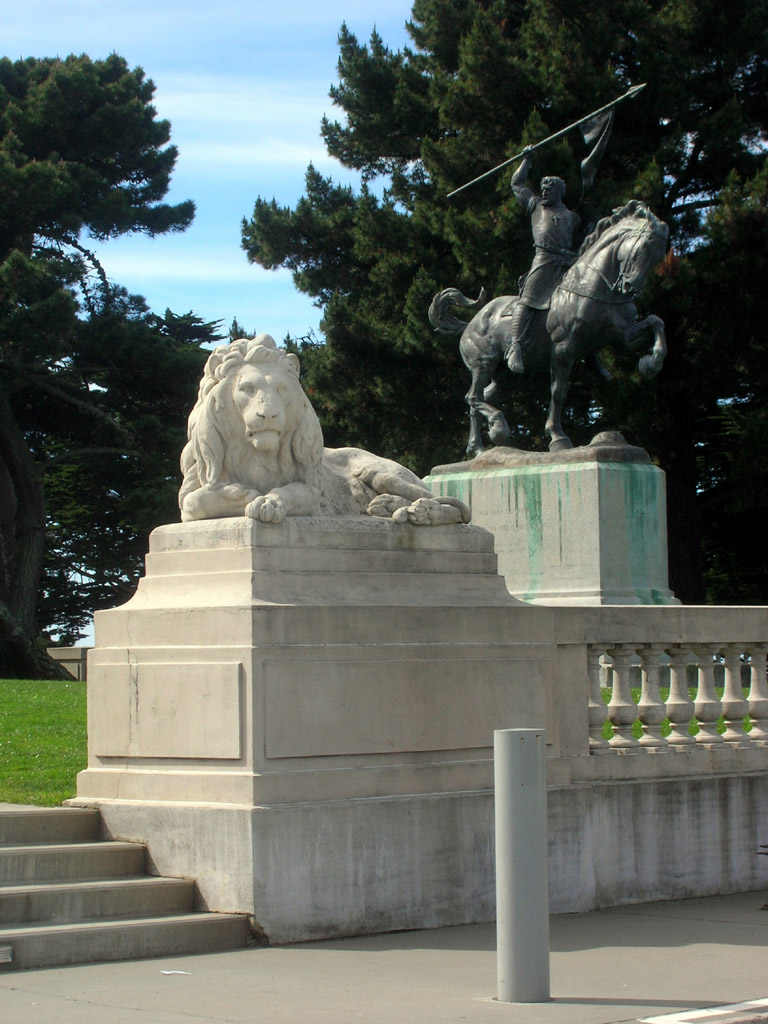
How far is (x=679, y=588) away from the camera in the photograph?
26297 millimetres

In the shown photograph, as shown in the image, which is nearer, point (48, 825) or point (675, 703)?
point (48, 825)

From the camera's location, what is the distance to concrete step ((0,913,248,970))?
262 inches

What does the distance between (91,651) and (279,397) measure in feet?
5.73

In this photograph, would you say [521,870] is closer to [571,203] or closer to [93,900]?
[93,900]

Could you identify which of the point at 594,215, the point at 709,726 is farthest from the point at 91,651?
the point at 594,215

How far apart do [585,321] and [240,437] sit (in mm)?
7854

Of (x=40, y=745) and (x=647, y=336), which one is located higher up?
(x=647, y=336)

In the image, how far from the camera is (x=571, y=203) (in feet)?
85.1

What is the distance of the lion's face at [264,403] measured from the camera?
7.94 metres

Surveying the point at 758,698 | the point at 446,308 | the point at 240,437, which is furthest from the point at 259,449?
the point at 446,308

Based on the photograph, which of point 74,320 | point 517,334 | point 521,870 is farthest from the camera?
point 74,320

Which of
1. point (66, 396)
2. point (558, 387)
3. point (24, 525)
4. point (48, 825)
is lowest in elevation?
point (48, 825)

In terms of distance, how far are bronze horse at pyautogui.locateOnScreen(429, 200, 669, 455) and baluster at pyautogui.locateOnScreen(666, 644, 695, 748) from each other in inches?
237

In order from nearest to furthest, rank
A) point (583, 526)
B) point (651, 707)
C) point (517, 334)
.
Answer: point (651, 707), point (583, 526), point (517, 334)
